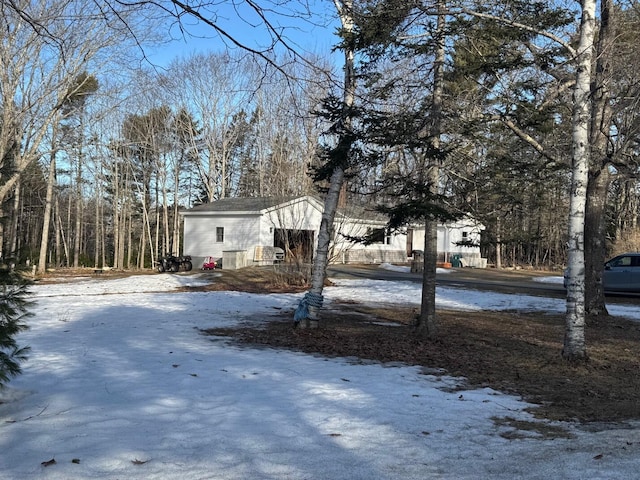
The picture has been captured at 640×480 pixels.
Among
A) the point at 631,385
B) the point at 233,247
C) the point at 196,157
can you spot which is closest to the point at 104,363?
the point at 631,385

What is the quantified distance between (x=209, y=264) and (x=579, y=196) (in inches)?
1017

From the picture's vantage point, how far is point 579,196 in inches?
313

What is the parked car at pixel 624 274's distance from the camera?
19766 mm

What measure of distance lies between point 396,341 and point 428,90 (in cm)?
477

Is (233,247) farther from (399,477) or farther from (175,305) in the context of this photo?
(399,477)

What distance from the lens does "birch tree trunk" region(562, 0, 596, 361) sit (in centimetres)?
795

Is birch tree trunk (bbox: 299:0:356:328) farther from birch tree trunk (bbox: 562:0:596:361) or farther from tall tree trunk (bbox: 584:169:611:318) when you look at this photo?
tall tree trunk (bbox: 584:169:611:318)

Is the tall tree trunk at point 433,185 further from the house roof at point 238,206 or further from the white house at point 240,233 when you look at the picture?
the house roof at point 238,206

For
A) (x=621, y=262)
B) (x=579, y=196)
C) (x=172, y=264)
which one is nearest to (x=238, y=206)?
(x=172, y=264)

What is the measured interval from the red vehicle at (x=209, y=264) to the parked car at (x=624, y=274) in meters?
19.2

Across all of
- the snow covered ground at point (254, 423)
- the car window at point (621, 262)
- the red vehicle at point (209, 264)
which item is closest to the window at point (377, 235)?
the snow covered ground at point (254, 423)

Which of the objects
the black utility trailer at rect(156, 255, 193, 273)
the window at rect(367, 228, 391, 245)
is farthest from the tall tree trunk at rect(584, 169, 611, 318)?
the black utility trailer at rect(156, 255, 193, 273)

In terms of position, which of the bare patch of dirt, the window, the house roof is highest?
the house roof

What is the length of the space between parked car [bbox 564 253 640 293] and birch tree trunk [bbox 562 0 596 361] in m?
12.9
